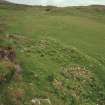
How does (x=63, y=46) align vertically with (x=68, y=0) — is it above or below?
above

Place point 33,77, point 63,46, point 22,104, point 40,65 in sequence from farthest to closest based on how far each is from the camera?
point 63,46, point 40,65, point 33,77, point 22,104

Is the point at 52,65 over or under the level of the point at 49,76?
under

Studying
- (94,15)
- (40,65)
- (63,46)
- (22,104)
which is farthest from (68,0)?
(22,104)

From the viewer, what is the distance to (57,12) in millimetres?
50000

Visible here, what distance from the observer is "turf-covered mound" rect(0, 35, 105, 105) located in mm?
18984

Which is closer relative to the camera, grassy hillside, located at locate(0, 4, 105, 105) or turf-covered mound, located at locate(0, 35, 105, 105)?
turf-covered mound, located at locate(0, 35, 105, 105)

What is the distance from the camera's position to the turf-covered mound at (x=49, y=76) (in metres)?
19.0

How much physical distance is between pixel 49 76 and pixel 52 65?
2.24 metres

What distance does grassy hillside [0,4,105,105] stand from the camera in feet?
63.3

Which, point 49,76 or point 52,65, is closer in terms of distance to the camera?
point 49,76

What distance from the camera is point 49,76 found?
22.1m

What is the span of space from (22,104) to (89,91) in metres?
5.60

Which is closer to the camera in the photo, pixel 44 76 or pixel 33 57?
pixel 44 76

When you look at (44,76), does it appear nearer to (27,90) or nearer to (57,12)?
(27,90)
